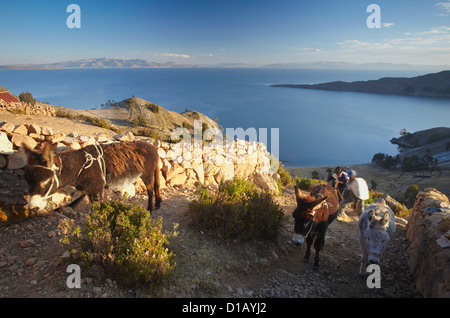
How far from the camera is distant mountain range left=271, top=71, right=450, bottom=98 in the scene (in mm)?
123375

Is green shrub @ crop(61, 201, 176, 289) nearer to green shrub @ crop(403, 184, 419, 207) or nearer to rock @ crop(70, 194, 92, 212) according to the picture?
rock @ crop(70, 194, 92, 212)

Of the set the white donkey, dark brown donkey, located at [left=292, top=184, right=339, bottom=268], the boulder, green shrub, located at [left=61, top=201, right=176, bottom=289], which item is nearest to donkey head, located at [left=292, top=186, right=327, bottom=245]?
dark brown donkey, located at [left=292, top=184, right=339, bottom=268]

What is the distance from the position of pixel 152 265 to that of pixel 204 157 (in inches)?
210

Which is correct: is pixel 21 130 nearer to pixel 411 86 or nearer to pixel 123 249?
pixel 123 249

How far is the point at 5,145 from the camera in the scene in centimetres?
529

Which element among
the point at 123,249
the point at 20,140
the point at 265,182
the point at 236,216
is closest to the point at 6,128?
the point at 20,140

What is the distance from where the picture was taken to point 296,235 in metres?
4.32

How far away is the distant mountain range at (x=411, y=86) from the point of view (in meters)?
123

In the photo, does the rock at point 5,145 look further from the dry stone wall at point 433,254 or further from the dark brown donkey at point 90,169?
the dry stone wall at point 433,254

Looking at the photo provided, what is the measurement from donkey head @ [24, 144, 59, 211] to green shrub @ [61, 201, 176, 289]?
67 centimetres

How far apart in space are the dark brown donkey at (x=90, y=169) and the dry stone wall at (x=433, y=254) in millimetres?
5539

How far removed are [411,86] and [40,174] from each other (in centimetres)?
17559
